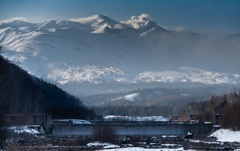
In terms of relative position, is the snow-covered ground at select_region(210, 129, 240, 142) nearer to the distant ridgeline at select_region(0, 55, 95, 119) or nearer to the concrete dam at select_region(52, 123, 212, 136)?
the concrete dam at select_region(52, 123, 212, 136)

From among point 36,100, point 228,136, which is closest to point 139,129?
point 36,100

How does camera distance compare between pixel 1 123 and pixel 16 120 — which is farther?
pixel 16 120

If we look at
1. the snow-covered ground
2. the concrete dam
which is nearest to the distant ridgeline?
the concrete dam

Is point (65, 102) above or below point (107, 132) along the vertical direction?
above

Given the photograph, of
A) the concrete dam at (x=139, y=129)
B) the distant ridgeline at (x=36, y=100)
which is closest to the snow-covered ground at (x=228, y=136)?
the concrete dam at (x=139, y=129)

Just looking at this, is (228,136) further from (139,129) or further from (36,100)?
(36,100)

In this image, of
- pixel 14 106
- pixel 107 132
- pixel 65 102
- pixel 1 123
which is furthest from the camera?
pixel 65 102

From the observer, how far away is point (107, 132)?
7169 cm

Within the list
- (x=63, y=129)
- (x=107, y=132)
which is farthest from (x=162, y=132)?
(x=107, y=132)

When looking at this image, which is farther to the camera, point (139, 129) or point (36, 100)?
point (36, 100)

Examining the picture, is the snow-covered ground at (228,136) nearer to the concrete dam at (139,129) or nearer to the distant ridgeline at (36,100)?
the concrete dam at (139,129)

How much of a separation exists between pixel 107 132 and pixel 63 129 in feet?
153

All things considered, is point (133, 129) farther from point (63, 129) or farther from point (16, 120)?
point (16, 120)

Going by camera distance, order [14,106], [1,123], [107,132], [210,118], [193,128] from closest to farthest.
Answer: [1,123] → [107,132] → [14,106] → [193,128] → [210,118]
